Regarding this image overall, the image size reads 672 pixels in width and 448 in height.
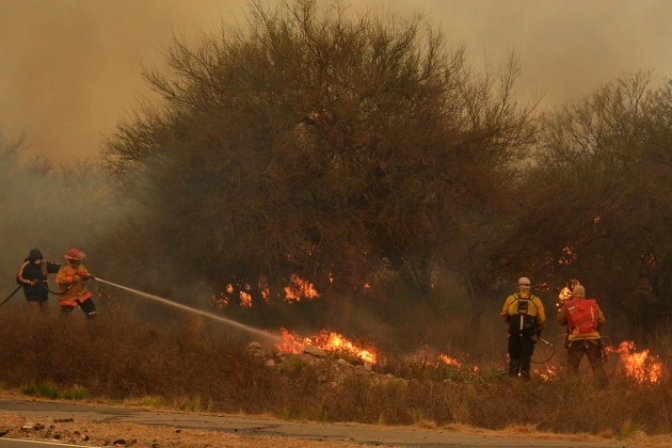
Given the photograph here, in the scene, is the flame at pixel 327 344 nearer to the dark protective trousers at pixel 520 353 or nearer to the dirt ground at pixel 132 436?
the dark protective trousers at pixel 520 353

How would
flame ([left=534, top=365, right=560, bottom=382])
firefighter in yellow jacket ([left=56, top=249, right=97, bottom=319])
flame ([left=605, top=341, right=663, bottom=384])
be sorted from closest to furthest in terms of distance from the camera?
flame ([left=605, top=341, right=663, bottom=384]) → flame ([left=534, top=365, right=560, bottom=382]) → firefighter in yellow jacket ([left=56, top=249, right=97, bottom=319])

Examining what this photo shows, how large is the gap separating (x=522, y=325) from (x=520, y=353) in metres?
0.40

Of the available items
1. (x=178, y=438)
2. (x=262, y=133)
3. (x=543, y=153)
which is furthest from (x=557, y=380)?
(x=543, y=153)

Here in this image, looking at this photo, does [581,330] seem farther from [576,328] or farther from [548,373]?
[548,373]

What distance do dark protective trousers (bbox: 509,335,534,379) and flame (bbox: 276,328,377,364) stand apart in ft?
10.1

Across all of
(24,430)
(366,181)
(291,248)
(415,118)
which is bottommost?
(24,430)

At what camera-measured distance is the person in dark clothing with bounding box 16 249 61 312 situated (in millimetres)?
19578

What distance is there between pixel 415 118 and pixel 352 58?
6.12 ft

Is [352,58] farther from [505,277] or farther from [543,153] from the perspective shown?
[543,153]

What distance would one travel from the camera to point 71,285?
61.5 ft

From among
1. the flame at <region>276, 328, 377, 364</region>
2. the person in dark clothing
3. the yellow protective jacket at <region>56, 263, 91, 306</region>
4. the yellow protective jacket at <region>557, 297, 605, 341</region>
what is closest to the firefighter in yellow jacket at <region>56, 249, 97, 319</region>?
the yellow protective jacket at <region>56, 263, 91, 306</region>

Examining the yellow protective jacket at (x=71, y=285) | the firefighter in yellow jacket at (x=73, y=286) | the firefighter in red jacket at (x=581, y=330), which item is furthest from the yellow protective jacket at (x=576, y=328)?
the yellow protective jacket at (x=71, y=285)

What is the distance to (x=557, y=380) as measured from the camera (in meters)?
14.2

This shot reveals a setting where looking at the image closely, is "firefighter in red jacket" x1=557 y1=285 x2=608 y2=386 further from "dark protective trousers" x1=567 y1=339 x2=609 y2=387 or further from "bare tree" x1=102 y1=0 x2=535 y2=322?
"bare tree" x1=102 y1=0 x2=535 y2=322
